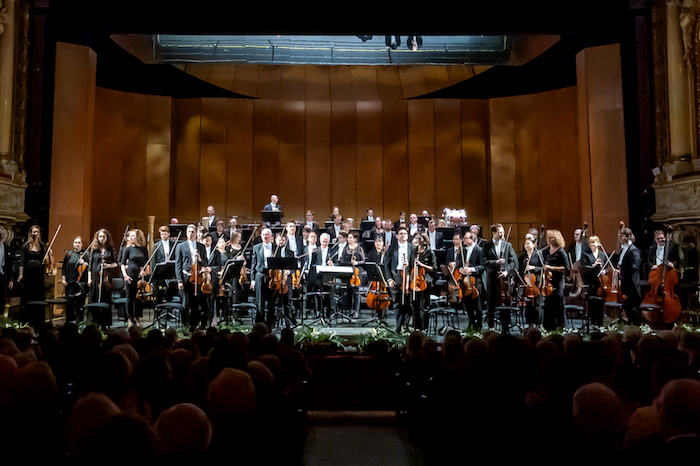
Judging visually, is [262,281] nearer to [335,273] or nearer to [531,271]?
[335,273]

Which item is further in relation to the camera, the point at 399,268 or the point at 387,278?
the point at 387,278

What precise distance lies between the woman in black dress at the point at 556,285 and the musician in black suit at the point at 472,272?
0.82 m

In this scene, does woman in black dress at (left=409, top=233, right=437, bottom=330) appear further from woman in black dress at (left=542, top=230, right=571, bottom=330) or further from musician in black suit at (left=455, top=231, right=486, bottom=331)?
woman in black dress at (left=542, top=230, right=571, bottom=330)

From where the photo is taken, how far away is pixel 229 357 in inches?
99.7

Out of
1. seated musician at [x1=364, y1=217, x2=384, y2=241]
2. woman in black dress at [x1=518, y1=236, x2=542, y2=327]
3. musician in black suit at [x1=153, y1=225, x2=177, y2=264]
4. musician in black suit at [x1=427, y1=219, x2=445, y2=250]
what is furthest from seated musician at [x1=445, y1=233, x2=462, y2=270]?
musician in black suit at [x1=153, y1=225, x2=177, y2=264]

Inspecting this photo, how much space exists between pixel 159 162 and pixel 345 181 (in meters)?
4.43

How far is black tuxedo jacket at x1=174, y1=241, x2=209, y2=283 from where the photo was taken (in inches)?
270

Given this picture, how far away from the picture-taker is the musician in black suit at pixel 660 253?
290 inches

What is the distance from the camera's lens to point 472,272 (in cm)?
690

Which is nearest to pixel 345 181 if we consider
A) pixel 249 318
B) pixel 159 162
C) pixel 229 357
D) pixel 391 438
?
pixel 159 162

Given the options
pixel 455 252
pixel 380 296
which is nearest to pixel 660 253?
pixel 455 252

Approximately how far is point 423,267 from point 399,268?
41cm

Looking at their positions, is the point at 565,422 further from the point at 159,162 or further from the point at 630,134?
the point at 159,162

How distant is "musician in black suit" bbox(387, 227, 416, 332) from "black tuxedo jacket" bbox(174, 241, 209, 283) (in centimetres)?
242
